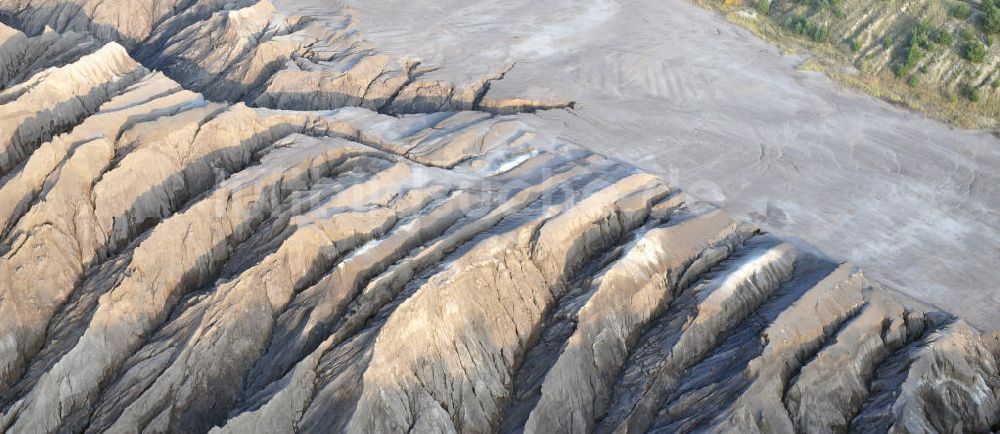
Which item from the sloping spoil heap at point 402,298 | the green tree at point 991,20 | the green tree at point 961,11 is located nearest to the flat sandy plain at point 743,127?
the sloping spoil heap at point 402,298

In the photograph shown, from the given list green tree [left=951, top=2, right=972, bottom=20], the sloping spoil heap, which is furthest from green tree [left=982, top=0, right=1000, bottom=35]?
the sloping spoil heap

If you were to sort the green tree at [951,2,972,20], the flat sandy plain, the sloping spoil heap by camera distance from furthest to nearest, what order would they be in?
1. the green tree at [951,2,972,20]
2. the flat sandy plain
3. the sloping spoil heap

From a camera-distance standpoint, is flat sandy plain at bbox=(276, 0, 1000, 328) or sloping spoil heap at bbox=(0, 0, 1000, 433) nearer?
sloping spoil heap at bbox=(0, 0, 1000, 433)

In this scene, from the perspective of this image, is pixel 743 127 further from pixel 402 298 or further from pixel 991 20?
pixel 402 298

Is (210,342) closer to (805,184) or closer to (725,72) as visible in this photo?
(805,184)

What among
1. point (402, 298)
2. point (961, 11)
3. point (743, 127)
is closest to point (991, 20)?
point (961, 11)

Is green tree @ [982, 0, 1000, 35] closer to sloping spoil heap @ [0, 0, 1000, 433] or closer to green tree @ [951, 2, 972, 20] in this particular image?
green tree @ [951, 2, 972, 20]
